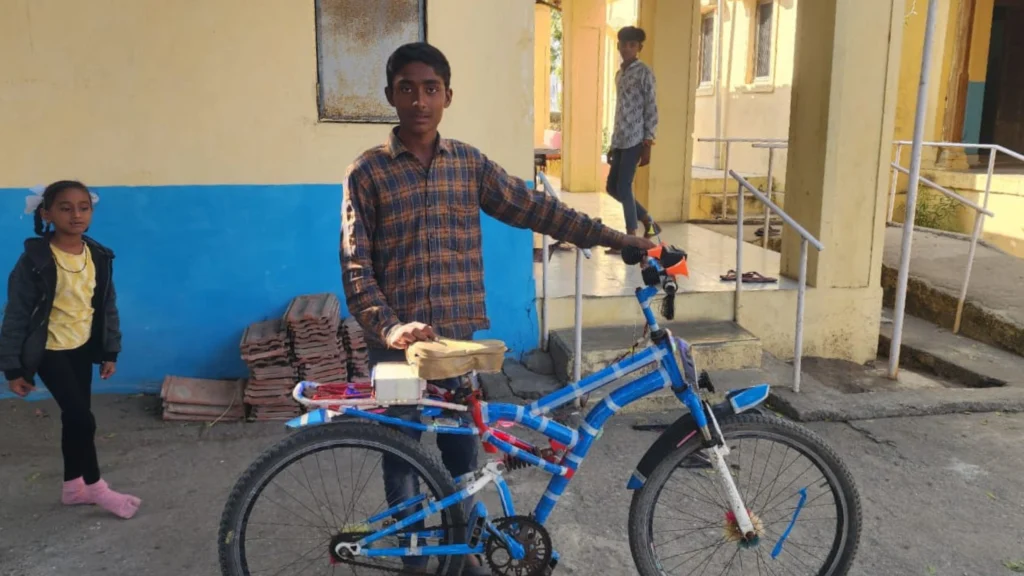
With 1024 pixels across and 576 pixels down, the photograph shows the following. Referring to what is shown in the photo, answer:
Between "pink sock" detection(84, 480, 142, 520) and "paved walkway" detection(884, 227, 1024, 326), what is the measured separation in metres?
6.33

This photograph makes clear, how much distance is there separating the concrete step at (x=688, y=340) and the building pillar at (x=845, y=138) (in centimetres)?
106

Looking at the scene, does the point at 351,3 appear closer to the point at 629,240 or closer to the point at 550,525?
Answer: the point at 629,240

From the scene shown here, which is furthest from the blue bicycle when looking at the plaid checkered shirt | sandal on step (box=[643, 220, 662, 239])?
sandal on step (box=[643, 220, 662, 239])

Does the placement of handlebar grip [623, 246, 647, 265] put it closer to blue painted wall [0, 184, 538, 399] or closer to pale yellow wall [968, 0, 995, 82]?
blue painted wall [0, 184, 538, 399]

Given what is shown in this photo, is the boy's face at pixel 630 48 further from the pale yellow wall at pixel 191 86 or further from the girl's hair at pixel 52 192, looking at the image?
the girl's hair at pixel 52 192

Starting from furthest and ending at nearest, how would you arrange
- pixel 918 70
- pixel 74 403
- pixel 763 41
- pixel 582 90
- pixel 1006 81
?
pixel 1006 81, pixel 763 41, pixel 918 70, pixel 582 90, pixel 74 403

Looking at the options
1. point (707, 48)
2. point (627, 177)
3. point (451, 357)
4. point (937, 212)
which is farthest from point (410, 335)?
point (707, 48)

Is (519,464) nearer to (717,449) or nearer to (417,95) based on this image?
(717,449)

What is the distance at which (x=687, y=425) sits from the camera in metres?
2.60

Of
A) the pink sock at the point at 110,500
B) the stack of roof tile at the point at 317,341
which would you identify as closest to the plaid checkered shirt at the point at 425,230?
the pink sock at the point at 110,500

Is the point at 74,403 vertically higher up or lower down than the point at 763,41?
lower down

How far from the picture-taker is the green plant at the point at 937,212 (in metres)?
11.0

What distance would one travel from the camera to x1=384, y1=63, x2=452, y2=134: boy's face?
246 cm

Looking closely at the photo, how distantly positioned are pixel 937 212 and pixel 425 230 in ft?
35.0
